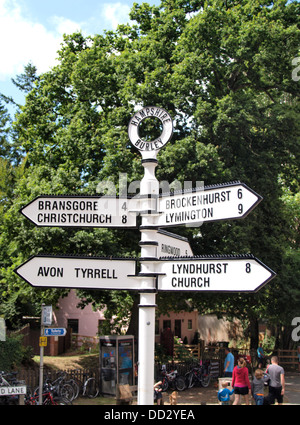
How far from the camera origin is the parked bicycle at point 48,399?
13673mm

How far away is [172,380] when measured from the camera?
18844mm

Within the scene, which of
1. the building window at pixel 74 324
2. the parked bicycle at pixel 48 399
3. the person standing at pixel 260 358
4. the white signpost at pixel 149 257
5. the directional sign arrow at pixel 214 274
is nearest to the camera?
the directional sign arrow at pixel 214 274

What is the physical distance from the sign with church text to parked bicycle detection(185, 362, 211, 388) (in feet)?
52.8

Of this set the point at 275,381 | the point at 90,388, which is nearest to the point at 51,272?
the point at 275,381

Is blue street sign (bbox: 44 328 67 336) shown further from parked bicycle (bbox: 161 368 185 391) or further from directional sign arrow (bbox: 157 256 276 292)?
directional sign arrow (bbox: 157 256 276 292)

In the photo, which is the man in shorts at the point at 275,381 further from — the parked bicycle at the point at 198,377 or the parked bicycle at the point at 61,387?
the parked bicycle at the point at 198,377

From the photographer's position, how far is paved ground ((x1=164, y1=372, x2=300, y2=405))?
17000mm

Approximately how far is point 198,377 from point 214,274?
56.0 ft

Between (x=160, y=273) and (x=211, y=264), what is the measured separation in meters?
0.53

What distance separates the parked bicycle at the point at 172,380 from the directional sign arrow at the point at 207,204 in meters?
14.6

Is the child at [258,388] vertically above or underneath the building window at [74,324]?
underneath

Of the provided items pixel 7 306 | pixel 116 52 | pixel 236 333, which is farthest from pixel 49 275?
pixel 236 333

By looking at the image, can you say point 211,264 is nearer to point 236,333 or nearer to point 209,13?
point 209,13

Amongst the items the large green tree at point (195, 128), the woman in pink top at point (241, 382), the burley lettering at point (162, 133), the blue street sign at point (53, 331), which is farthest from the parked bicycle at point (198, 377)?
the burley lettering at point (162, 133)
